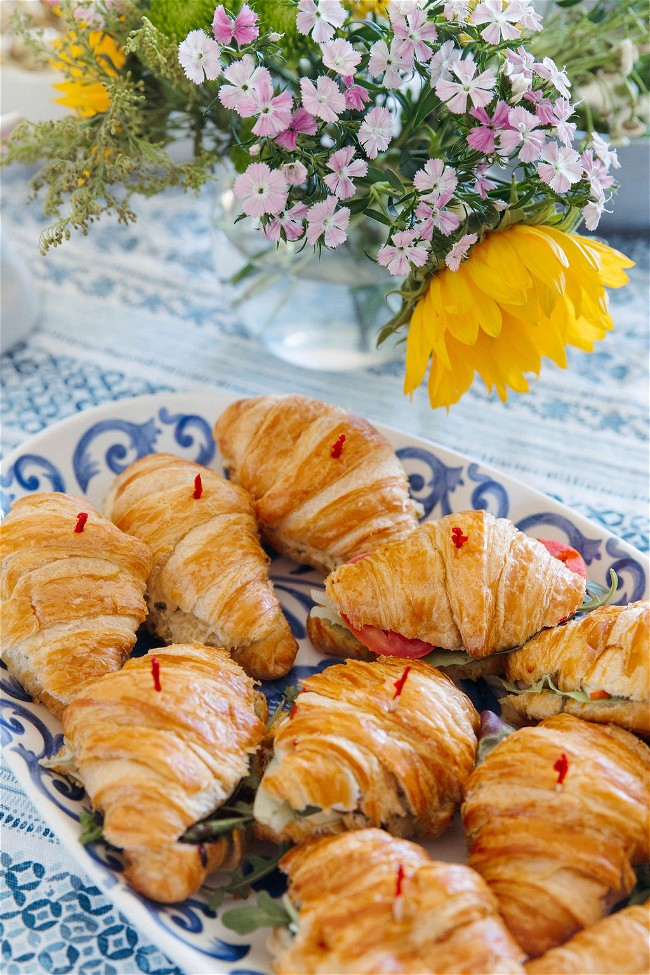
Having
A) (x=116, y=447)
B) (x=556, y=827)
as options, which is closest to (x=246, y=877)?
(x=556, y=827)

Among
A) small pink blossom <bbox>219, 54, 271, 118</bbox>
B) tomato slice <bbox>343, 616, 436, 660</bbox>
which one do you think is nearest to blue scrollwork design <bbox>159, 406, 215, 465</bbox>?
tomato slice <bbox>343, 616, 436, 660</bbox>

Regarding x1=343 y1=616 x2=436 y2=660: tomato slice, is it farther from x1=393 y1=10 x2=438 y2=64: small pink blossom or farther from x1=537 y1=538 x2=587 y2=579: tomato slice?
x1=393 y1=10 x2=438 y2=64: small pink blossom

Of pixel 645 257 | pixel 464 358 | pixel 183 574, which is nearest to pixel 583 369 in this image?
pixel 645 257

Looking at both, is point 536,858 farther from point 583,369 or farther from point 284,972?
point 583,369

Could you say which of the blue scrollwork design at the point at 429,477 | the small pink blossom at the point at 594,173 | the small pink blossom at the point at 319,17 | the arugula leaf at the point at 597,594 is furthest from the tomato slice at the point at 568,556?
the small pink blossom at the point at 319,17

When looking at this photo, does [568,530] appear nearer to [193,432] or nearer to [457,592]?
[457,592]

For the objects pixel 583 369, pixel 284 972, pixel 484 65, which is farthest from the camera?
pixel 583 369
